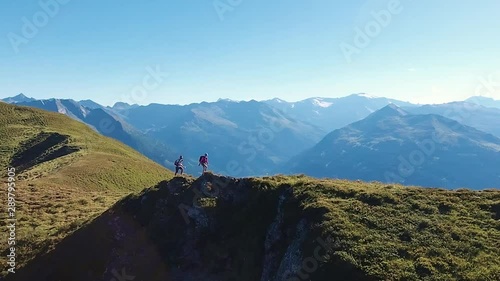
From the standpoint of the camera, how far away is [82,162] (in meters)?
110

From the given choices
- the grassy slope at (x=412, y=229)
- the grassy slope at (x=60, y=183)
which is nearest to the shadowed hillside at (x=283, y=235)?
the grassy slope at (x=412, y=229)

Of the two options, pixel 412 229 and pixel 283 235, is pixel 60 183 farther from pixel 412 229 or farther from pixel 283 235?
pixel 412 229

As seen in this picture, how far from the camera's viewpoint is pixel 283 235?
112 ft

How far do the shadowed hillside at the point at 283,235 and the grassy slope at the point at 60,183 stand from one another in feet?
26.6

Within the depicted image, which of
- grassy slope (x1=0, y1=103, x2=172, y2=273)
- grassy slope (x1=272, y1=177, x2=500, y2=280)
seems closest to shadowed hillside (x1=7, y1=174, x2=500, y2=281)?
grassy slope (x1=272, y1=177, x2=500, y2=280)

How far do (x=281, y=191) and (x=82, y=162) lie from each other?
87912 millimetres

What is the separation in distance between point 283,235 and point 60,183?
232ft

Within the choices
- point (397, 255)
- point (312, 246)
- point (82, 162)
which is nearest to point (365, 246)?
point (397, 255)

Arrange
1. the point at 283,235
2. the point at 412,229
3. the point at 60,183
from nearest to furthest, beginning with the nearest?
the point at 412,229, the point at 283,235, the point at 60,183

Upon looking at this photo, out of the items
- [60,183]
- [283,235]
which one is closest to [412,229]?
[283,235]

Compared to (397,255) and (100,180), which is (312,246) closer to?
(397,255)

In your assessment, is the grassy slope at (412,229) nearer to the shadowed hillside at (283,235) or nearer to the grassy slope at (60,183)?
the shadowed hillside at (283,235)

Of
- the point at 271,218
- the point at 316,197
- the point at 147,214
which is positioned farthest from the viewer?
the point at 147,214

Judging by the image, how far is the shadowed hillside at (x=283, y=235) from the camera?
25859mm
